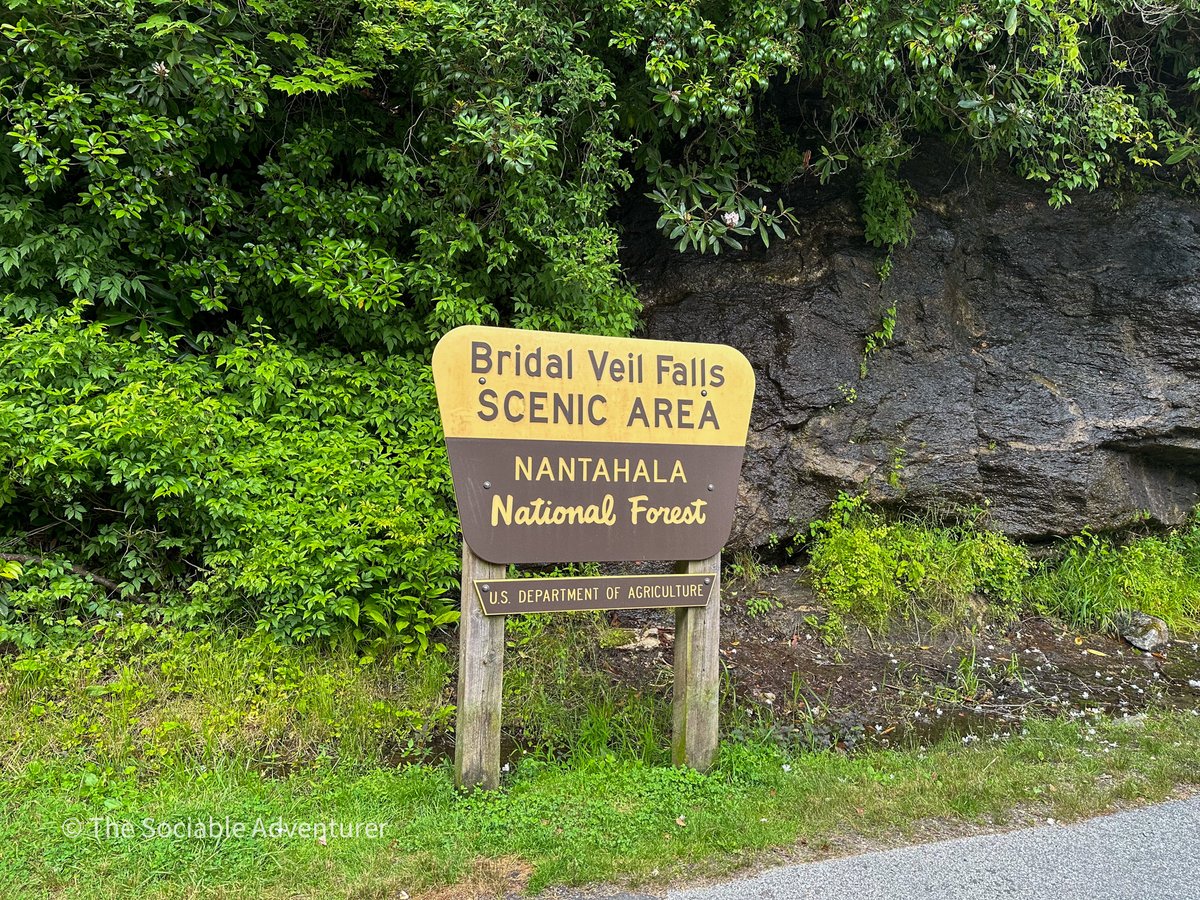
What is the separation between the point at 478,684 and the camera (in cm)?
340

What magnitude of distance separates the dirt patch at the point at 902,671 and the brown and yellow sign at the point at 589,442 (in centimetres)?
158

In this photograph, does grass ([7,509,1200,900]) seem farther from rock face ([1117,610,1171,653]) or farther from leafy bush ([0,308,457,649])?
rock face ([1117,610,1171,653])

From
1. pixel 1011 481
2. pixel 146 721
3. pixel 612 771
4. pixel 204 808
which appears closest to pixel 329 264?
pixel 146 721

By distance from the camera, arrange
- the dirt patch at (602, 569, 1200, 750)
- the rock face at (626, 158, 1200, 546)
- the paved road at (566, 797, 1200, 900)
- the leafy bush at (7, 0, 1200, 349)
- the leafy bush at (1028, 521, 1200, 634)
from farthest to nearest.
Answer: the rock face at (626, 158, 1200, 546)
the leafy bush at (1028, 521, 1200, 634)
the dirt patch at (602, 569, 1200, 750)
the leafy bush at (7, 0, 1200, 349)
the paved road at (566, 797, 1200, 900)

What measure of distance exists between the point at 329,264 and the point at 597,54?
2324 millimetres

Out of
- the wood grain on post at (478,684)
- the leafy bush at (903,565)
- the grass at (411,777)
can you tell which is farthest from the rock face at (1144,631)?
the wood grain on post at (478,684)

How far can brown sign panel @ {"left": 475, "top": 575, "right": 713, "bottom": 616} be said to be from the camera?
3406 millimetres

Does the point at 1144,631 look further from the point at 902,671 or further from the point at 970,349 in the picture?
the point at 970,349

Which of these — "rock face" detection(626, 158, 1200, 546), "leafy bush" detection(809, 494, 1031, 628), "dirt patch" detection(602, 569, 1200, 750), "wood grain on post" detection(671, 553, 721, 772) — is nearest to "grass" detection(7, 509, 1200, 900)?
"wood grain on post" detection(671, 553, 721, 772)

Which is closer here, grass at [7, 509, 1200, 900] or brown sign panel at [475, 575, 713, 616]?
grass at [7, 509, 1200, 900]

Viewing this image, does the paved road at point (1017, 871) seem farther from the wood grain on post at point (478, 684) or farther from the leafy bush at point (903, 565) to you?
the leafy bush at point (903, 565)

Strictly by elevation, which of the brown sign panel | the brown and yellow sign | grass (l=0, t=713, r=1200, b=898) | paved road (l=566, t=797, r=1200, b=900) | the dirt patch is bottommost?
paved road (l=566, t=797, r=1200, b=900)

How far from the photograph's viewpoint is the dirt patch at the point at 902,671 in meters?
4.65

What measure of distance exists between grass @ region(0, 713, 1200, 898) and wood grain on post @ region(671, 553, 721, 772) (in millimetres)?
126
